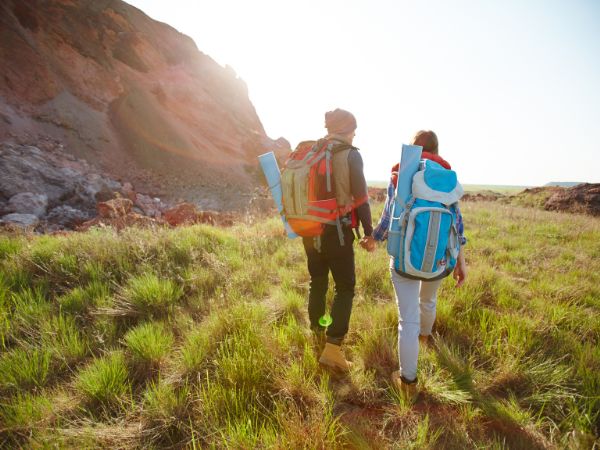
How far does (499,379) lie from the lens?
2.02m

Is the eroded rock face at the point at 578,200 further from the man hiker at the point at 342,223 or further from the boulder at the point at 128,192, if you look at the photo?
the boulder at the point at 128,192

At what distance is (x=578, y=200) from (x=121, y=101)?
3037 cm

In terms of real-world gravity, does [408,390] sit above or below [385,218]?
below

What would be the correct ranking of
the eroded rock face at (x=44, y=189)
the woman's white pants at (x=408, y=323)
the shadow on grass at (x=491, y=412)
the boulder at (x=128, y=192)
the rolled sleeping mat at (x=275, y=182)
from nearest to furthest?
the shadow on grass at (x=491, y=412)
the woman's white pants at (x=408, y=323)
the rolled sleeping mat at (x=275, y=182)
the eroded rock face at (x=44, y=189)
the boulder at (x=128, y=192)

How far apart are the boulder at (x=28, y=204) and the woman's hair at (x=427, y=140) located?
1021cm

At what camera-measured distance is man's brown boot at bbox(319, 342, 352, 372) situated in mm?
2156

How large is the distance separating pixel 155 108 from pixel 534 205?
1110 inches

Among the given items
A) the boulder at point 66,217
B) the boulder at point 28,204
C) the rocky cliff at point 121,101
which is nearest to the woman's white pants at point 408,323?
the boulder at point 66,217

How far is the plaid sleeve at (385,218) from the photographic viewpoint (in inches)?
81.4

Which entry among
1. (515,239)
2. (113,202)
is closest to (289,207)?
(515,239)

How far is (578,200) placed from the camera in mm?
15891

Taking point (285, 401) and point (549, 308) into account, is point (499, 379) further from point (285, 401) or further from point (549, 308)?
point (285, 401)

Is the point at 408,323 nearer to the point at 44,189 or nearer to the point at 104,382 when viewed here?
the point at 104,382

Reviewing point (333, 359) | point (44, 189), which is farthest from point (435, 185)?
point (44, 189)
